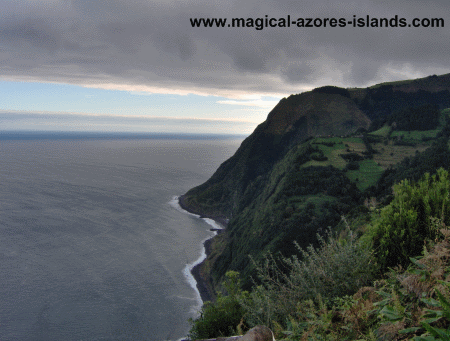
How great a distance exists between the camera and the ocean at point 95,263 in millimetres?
46312

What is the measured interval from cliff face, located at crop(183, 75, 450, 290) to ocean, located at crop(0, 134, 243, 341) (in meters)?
10.8

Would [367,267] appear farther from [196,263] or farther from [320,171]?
[320,171]

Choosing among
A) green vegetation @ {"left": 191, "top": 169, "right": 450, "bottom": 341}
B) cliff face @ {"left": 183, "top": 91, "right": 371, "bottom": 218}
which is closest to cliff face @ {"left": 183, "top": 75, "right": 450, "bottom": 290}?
cliff face @ {"left": 183, "top": 91, "right": 371, "bottom": 218}

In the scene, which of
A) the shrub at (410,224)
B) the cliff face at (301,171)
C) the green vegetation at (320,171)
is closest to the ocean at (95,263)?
the green vegetation at (320,171)

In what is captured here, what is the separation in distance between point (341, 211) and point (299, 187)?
13475 mm

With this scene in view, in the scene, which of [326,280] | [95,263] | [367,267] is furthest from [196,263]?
[367,267]

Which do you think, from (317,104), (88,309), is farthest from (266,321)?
(317,104)

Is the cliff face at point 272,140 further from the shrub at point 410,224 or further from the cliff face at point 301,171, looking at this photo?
the shrub at point 410,224

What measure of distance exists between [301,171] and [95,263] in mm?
50751

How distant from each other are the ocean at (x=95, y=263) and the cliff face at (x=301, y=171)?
10833 mm

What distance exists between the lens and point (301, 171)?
74.2 metres

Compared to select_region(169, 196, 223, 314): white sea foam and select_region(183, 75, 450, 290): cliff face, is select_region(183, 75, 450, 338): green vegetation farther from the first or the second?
select_region(169, 196, 223, 314): white sea foam

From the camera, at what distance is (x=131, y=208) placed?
105 m

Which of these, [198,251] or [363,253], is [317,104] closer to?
[198,251]
